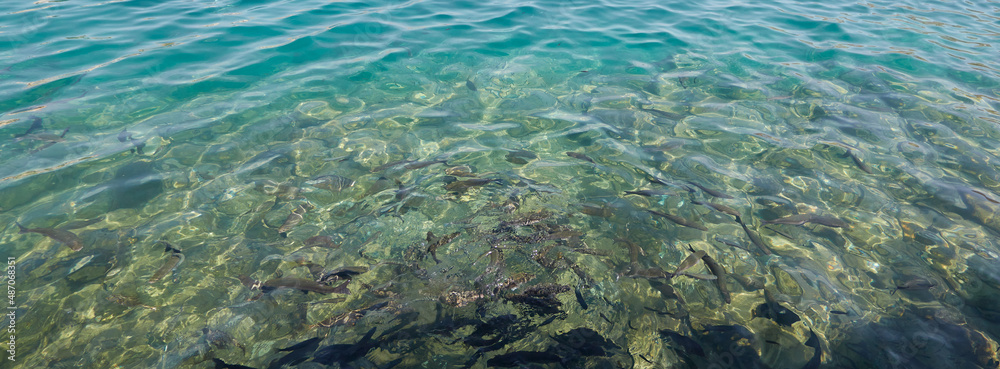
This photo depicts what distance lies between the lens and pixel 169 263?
3.79 metres

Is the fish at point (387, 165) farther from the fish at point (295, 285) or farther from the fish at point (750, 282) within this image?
the fish at point (750, 282)

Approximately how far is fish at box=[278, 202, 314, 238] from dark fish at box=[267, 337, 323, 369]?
4.66 ft

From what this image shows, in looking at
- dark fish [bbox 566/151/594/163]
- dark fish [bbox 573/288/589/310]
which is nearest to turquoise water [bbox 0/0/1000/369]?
dark fish [bbox 573/288/589/310]

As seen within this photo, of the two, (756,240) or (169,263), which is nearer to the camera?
(169,263)

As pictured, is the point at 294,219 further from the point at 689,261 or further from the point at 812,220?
the point at 812,220

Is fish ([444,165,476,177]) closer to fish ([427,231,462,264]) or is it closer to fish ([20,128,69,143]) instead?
fish ([427,231,462,264])

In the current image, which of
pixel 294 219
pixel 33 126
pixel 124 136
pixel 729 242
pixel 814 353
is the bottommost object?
pixel 814 353

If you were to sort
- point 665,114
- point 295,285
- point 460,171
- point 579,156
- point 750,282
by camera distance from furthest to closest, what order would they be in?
point 665,114, point 579,156, point 460,171, point 750,282, point 295,285

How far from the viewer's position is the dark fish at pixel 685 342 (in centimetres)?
305

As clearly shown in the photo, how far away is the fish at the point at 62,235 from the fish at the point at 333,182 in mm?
2038

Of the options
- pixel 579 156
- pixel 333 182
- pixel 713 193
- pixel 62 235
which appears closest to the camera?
pixel 62 235

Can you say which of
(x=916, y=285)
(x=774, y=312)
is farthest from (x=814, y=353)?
(x=916, y=285)

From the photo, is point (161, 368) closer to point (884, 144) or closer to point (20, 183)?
point (20, 183)

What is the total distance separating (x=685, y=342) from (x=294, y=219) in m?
3.76
